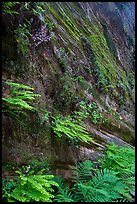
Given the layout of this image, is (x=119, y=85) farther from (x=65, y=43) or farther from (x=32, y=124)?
(x=32, y=124)

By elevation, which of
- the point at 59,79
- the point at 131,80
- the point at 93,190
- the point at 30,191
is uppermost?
the point at 131,80

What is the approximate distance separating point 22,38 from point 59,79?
1429mm

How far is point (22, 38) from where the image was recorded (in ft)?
14.8

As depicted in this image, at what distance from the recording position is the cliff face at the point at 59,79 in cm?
409

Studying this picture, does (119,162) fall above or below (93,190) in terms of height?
above

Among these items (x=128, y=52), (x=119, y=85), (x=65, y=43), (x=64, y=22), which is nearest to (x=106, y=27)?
(x=128, y=52)

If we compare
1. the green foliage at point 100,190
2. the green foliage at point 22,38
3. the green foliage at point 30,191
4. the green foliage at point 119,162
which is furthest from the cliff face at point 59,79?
the green foliage at point 100,190

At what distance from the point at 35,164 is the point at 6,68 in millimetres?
1845

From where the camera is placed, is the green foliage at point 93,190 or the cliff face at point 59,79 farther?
the cliff face at point 59,79

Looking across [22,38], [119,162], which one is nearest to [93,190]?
[119,162]

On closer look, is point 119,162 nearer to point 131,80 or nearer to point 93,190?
point 93,190

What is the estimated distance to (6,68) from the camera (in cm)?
414

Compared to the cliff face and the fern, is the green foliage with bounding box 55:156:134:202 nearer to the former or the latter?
the fern

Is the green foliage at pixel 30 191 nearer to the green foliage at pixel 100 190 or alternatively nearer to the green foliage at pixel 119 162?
the green foliage at pixel 100 190
